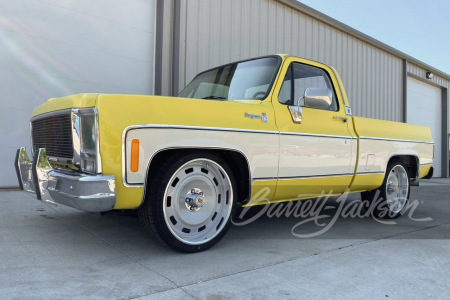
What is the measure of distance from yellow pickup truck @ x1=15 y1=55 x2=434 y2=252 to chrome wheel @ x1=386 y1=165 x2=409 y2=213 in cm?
68

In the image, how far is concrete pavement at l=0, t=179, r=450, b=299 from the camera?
2.36m

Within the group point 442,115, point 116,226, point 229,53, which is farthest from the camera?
point 442,115

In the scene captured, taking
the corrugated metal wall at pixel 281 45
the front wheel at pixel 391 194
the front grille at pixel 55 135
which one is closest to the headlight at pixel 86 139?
the front grille at pixel 55 135

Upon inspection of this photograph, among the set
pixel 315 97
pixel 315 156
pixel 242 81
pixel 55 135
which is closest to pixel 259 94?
pixel 242 81

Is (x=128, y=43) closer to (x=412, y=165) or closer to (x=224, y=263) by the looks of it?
(x=412, y=165)

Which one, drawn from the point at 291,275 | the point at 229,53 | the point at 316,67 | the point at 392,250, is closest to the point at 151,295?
the point at 291,275

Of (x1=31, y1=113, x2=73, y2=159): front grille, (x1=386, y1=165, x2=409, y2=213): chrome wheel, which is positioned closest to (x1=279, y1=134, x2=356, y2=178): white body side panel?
(x1=386, y1=165, x2=409, y2=213): chrome wheel

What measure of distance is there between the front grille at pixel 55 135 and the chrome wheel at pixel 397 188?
421 centimetres

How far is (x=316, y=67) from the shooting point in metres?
4.34

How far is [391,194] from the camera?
17.3ft

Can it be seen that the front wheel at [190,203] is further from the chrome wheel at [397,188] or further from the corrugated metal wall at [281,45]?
the corrugated metal wall at [281,45]

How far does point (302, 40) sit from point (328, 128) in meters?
7.87

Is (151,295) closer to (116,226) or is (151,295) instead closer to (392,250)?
(116,226)

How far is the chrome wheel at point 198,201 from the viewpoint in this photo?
2.98 meters
